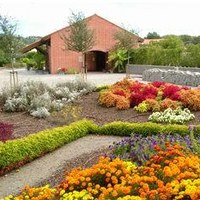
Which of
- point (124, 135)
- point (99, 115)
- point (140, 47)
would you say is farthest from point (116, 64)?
point (124, 135)

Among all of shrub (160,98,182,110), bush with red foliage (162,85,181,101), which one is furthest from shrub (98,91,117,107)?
shrub (160,98,182,110)

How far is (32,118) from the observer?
14477 mm

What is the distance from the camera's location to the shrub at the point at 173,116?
12.9 m

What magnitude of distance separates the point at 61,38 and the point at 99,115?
2752 centimetres

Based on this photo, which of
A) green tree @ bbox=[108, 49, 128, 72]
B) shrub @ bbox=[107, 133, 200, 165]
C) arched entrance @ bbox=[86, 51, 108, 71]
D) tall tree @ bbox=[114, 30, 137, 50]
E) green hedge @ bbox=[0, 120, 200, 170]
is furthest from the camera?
arched entrance @ bbox=[86, 51, 108, 71]

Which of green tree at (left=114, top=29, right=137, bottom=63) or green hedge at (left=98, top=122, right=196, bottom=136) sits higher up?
green tree at (left=114, top=29, right=137, bottom=63)

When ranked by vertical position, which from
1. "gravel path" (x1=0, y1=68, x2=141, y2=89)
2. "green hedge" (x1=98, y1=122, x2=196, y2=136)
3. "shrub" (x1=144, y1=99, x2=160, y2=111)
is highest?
"shrub" (x1=144, y1=99, x2=160, y2=111)

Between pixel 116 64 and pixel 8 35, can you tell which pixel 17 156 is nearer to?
pixel 8 35

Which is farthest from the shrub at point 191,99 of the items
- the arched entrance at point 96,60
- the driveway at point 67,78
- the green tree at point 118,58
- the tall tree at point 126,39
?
the arched entrance at point 96,60

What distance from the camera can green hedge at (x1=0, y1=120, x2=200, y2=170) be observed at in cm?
908

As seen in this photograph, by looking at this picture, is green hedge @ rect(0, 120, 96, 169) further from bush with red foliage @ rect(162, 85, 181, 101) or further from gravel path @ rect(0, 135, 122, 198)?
bush with red foliage @ rect(162, 85, 181, 101)

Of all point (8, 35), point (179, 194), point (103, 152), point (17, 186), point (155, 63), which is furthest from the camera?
point (155, 63)

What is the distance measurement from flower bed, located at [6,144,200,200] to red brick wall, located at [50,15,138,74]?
36.8 meters

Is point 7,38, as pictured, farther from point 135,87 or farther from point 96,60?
point 96,60
